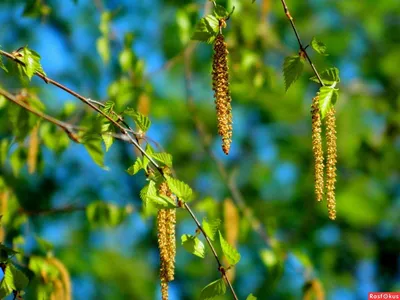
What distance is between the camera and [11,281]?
2.05 meters

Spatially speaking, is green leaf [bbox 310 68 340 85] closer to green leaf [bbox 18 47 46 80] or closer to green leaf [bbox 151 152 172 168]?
green leaf [bbox 151 152 172 168]

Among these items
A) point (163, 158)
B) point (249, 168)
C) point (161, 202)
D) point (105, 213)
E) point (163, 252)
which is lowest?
point (163, 252)

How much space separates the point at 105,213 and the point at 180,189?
5.01ft

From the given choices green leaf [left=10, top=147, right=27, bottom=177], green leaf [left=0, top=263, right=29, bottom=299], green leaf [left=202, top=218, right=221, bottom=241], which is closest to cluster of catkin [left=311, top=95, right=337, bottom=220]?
→ green leaf [left=202, top=218, right=221, bottom=241]

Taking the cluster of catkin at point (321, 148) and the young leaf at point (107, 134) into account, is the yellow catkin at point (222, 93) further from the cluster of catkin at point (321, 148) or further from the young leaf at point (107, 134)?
the young leaf at point (107, 134)

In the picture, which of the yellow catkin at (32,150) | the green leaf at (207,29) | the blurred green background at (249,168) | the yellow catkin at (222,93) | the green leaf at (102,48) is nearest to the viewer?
the yellow catkin at (222,93)

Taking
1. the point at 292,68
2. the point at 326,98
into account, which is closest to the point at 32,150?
the point at 292,68

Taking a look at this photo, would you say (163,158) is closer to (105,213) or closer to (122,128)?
(122,128)

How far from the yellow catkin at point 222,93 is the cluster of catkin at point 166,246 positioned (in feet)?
0.80

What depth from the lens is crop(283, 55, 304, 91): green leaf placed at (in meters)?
1.91

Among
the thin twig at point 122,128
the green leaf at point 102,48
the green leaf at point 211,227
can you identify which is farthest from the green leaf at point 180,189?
the green leaf at point 102,48

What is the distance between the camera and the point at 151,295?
11727mm

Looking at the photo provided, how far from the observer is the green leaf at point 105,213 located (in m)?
3.31

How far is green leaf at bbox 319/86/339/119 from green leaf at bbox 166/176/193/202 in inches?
14.4
